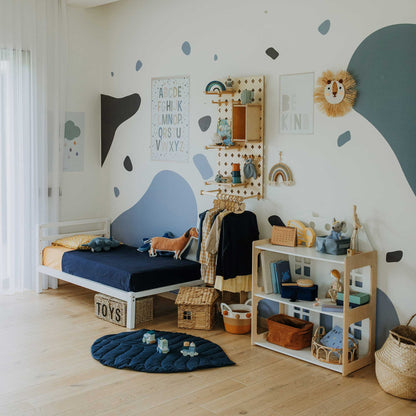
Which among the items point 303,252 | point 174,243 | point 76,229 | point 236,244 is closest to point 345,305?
point 303,252

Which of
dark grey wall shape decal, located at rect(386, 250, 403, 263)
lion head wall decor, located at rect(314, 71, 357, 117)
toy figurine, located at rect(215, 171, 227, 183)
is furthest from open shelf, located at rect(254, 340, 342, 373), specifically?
lion head wall decor, located at rect(314, 71, 357, 117)

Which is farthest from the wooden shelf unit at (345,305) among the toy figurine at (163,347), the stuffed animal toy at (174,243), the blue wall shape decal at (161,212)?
the blue wall shape decal at (161,212)

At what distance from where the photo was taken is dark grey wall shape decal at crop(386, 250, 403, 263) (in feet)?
11.2

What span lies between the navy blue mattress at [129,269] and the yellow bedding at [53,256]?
0.30ft

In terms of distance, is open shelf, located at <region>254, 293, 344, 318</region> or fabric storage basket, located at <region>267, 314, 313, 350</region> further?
fabric storage basket, located at <region>267, 314, 313, 350</region>

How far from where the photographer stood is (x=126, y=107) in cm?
534

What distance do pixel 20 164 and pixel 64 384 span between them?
7.96 feet

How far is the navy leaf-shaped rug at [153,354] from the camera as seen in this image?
11.1 feet

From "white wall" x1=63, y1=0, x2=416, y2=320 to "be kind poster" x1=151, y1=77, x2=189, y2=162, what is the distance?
0.24 feet

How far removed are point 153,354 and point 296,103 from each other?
197 centimetres

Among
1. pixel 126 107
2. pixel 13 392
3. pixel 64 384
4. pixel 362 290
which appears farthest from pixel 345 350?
pixel 126 107

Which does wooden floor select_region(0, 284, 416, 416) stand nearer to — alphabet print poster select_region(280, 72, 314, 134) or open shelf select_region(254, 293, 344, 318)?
open shelf select_region(254, 293, 344, 318)

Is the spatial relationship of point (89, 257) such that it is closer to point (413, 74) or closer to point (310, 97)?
point (310, 97)

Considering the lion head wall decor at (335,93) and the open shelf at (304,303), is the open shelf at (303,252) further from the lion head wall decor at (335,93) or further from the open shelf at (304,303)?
the lion head wall decor at (335,93)
